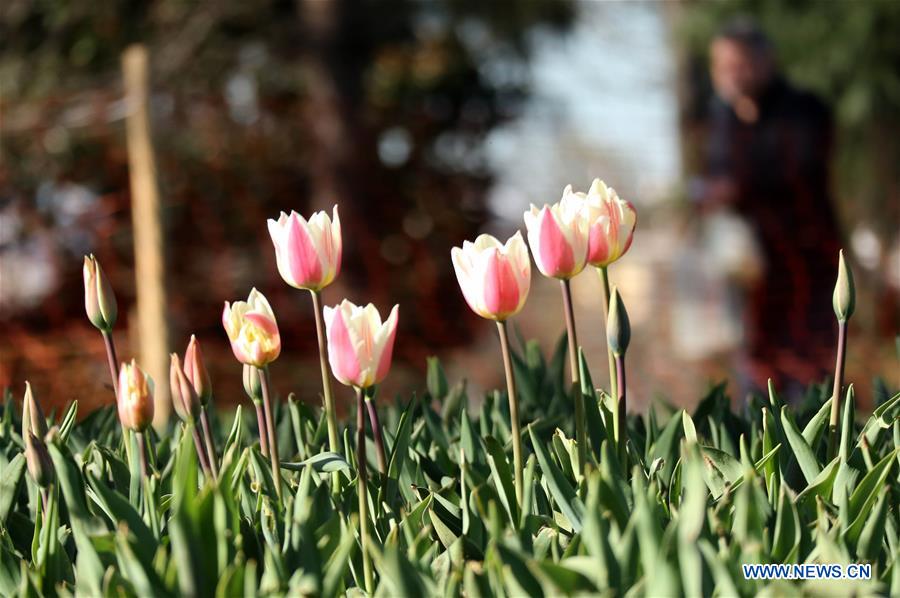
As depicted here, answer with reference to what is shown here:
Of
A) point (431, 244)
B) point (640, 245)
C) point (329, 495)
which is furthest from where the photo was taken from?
point (640, 245)

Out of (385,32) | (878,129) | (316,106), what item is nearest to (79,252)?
(316,106)

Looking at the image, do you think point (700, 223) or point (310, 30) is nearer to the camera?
point (700, 223)

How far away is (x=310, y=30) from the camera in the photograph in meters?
6.12

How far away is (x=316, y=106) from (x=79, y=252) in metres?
Result: 1.53

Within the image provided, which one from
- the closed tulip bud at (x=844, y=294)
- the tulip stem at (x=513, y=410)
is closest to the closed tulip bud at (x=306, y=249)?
the tulip stem at (x=513, y=410)

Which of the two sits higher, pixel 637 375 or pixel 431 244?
pixel 431 244

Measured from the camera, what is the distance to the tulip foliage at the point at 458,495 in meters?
0.92

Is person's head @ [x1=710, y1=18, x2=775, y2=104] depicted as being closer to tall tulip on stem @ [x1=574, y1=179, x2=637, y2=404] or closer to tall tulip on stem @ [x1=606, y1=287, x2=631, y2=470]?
tall tulip on stem @ [x1=574, y1=179, x2=637, y2=404]

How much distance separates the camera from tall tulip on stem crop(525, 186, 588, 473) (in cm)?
118

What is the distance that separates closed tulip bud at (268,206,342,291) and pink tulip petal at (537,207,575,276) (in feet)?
0.78

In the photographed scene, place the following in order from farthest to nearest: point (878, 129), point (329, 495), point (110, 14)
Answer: point (878, 129), point (110, 14), point (329, 495)

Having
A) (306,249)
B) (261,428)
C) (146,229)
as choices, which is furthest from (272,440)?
(146,229)

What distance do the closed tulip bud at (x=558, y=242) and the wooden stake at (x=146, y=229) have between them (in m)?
3.44

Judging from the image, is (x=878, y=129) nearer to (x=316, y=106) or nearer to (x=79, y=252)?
(x=316, y=106)
